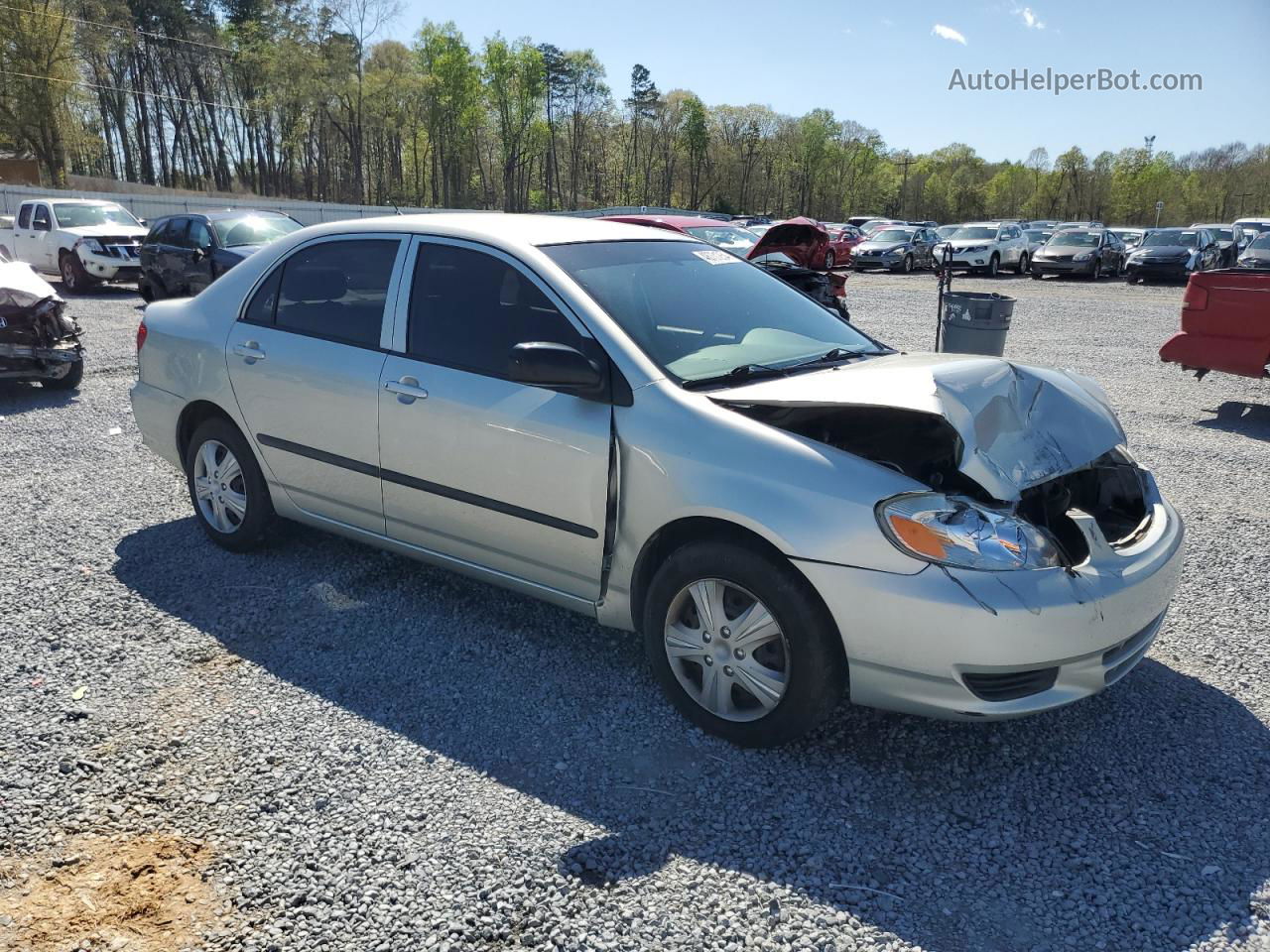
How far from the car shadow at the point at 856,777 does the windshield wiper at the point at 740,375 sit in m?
1.19

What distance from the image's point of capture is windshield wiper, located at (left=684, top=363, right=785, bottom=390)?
11.1 feet

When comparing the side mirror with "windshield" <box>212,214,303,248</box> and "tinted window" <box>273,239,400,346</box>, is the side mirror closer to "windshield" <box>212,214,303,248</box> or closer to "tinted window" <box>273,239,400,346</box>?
"tinted window" <box>273,239,400,346</box>

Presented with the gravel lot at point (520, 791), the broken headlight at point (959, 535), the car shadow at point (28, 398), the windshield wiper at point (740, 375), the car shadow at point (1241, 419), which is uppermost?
the windshield wiper at point (740, 375)

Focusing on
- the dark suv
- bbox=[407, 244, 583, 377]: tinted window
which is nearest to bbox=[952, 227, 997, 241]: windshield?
the dark suv

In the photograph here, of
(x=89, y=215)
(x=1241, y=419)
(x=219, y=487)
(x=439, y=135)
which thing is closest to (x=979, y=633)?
(x=219, y=487)

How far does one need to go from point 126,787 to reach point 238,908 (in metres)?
0.78

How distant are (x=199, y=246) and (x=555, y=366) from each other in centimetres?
1339

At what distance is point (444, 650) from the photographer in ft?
12.8

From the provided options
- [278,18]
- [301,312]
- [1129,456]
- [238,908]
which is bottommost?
[238,908]

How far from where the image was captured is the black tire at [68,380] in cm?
906

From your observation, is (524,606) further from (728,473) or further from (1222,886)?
(1222,886)

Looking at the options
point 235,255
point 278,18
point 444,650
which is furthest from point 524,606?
point 278,18

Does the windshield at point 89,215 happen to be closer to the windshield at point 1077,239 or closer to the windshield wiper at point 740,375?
the windshield wiper at point 740,375

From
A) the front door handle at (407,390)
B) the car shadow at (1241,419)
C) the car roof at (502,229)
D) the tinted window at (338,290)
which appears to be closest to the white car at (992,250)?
the car shadow at (1241,419)
